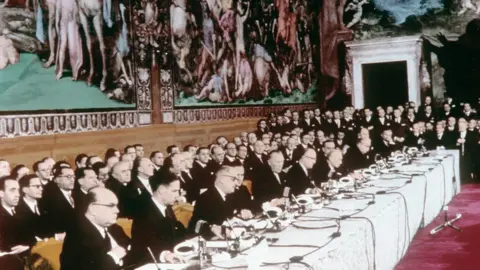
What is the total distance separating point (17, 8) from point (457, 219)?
6903 millimetres

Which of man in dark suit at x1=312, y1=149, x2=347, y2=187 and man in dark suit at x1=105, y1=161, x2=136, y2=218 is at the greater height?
man in dark suit at x1=105, y1=161, x2=136, y2=218

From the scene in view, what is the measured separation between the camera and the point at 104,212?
12.5 feet

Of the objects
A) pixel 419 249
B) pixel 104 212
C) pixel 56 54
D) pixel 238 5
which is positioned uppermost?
pixel 238 5

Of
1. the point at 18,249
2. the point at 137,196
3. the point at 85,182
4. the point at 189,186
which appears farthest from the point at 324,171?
the point at 18,249

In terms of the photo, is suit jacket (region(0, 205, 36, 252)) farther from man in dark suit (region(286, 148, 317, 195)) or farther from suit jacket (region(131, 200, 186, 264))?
man in dark suit (region(286, 148, 317, 195))

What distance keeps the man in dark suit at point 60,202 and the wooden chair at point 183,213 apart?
3.46 feet

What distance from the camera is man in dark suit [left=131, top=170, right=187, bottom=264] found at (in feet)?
14.6

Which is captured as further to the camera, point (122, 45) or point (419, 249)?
point (122, 45)

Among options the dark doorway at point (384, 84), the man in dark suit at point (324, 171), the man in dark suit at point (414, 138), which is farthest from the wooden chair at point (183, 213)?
the dark doorway at point (384, 84)

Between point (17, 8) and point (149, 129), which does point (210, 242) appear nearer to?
point (17, 8)

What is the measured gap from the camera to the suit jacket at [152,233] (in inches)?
175

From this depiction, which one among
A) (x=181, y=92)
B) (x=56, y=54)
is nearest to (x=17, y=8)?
(x=56, y=54)

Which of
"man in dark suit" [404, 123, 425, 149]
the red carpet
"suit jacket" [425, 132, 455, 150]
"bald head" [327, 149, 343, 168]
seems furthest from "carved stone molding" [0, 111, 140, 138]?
"suit jacket" [425, 132, 455, 150]

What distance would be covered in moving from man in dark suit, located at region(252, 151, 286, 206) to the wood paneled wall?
324cm
